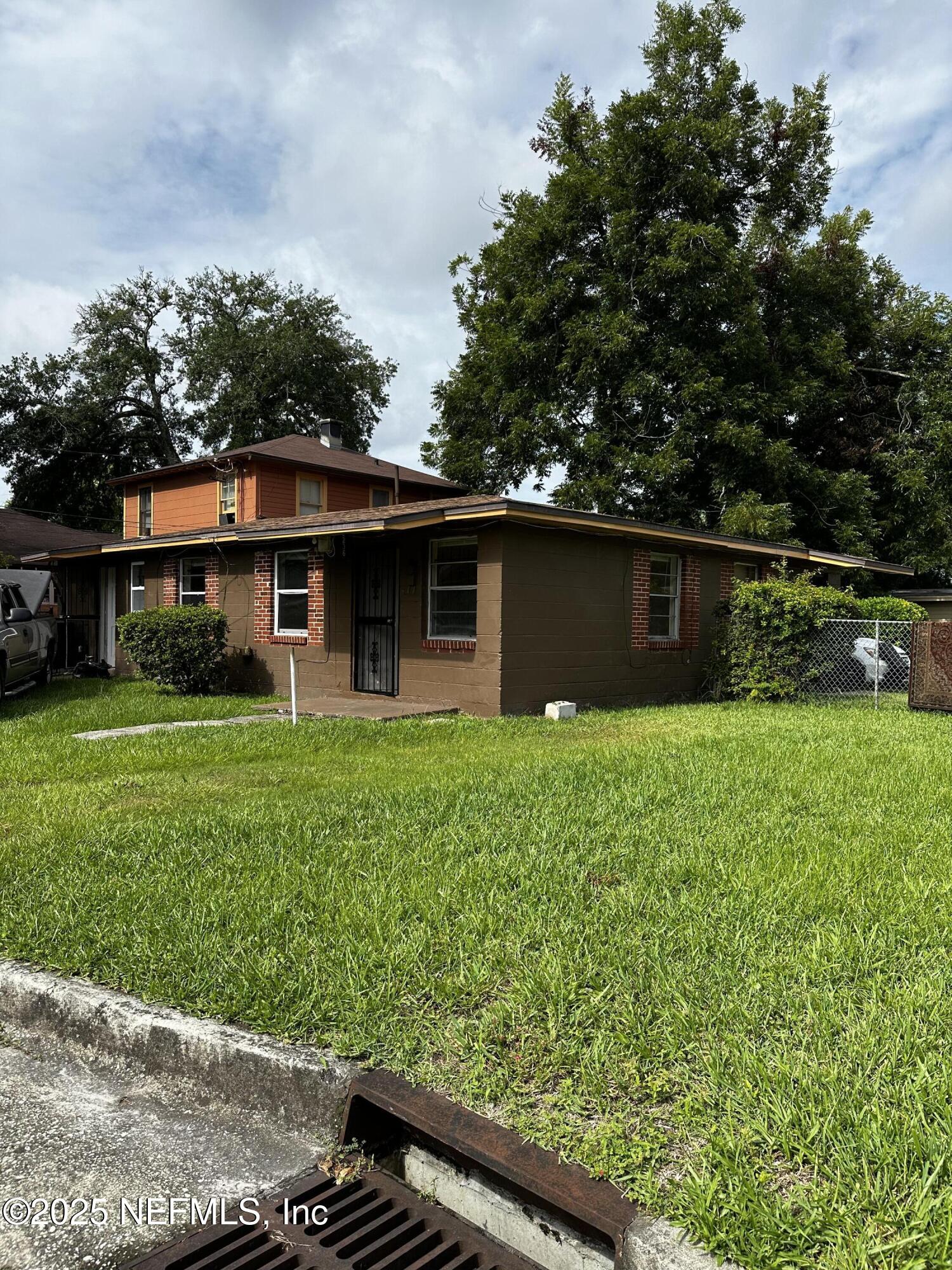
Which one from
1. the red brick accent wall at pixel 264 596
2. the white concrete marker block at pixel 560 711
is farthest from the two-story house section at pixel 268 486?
the white concrete marker block at pixel 560 711

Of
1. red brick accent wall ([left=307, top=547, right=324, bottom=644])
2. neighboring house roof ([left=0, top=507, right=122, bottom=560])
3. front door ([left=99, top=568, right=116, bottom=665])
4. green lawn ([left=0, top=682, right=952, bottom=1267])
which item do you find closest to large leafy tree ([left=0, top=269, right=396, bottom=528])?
neighboring house roof ([left=0, top=507, right=122, bottom=560])

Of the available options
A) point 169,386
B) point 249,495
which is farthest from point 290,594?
point 169,386

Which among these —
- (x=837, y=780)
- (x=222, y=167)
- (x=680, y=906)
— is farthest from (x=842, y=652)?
(x=222, y=167)

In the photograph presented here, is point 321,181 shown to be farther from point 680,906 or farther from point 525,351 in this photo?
point 680,906

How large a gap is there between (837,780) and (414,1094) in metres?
4.71

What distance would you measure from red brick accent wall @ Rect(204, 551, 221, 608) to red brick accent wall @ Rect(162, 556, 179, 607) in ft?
2.87

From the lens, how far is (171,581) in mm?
14734

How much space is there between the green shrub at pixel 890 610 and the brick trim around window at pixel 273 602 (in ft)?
36.0

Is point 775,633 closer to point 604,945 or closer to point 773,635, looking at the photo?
point 773,635

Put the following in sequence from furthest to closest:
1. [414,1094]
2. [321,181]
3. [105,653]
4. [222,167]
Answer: [105,653] → [321,181] → [222,167] → [414,1094]

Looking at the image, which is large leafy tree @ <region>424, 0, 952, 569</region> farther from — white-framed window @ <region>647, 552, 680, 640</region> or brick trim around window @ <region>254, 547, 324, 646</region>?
brick trim around window @ <region>254, 547, 324, 646</region>

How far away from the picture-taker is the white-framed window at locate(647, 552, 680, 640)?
42.0 ft

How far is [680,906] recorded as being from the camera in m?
3.41

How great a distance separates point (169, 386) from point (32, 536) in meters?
13.6
